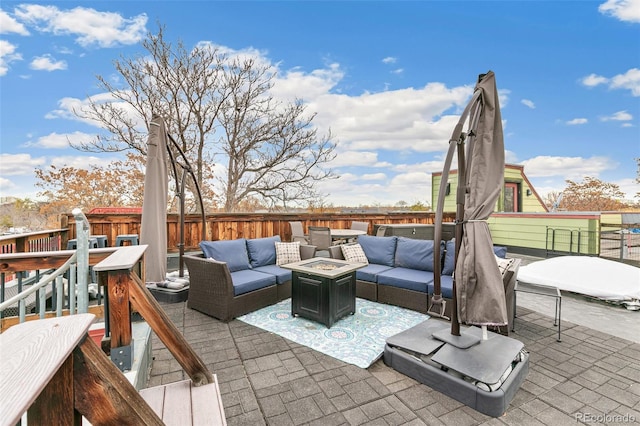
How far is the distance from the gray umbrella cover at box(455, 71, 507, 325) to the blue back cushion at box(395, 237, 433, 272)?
7.28 ft

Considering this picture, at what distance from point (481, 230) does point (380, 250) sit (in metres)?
2.83

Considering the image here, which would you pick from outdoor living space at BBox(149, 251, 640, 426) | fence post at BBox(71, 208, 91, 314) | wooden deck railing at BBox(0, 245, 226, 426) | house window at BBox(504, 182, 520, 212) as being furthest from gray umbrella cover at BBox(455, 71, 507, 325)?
house window at BBox(504, 182, 520, 212)

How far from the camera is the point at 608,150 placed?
39.0 ft

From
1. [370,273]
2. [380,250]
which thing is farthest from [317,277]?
[380,250]

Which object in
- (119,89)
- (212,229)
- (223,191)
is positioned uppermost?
(119,89)

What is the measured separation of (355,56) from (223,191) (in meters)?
5.74

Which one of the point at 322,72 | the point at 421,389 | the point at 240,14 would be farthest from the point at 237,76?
the point at 421,389

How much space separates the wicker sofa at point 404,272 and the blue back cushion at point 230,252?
1444 millimetres

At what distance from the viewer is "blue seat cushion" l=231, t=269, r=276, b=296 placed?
392 cm

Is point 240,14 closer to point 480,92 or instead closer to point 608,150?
point 480,92

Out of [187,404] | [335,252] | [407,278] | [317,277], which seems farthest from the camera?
[335,252]

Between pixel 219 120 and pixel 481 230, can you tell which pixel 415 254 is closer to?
pixel 481 230

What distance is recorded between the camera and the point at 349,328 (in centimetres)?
361

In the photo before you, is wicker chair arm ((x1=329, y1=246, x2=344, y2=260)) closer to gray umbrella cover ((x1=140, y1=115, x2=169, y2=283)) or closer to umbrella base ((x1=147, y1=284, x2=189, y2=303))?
umbrella base ((x1=147, y1=284, x2=189, y2=303))
